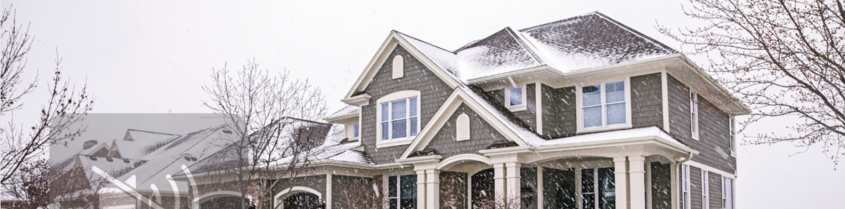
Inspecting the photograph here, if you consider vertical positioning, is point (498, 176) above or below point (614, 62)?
below

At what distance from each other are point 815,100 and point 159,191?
87.0ft

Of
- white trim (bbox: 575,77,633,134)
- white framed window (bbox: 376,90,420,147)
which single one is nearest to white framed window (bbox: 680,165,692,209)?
white trim (bbox: 575,77,633,134)

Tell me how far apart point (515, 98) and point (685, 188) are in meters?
4.80

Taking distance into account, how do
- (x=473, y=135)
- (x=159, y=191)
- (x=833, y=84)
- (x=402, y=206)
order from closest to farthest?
(x=833, y=84) → (x=473, y=135) → (x=402, y=206) → (x=159, y=191)

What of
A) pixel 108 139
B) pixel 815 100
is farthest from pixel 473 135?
pixel 108 139

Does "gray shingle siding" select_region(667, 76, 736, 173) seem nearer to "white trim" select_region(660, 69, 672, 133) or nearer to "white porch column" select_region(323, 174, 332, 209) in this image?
"white trim" select_region(660, 69, 672, 133)

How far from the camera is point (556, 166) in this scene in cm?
1772

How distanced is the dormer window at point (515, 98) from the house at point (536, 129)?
0.12 ft

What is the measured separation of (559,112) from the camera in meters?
18.4

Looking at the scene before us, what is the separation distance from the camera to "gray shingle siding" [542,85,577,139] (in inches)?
711

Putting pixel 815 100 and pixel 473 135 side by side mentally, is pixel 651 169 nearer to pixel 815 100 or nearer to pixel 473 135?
pixel 473 135

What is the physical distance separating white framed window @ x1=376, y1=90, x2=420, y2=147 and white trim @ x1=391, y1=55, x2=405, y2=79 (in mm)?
539

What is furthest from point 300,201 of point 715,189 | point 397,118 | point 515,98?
point 715,189

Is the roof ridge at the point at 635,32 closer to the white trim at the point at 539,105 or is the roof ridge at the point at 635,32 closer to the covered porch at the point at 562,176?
the covered porch at the point at 562,176
